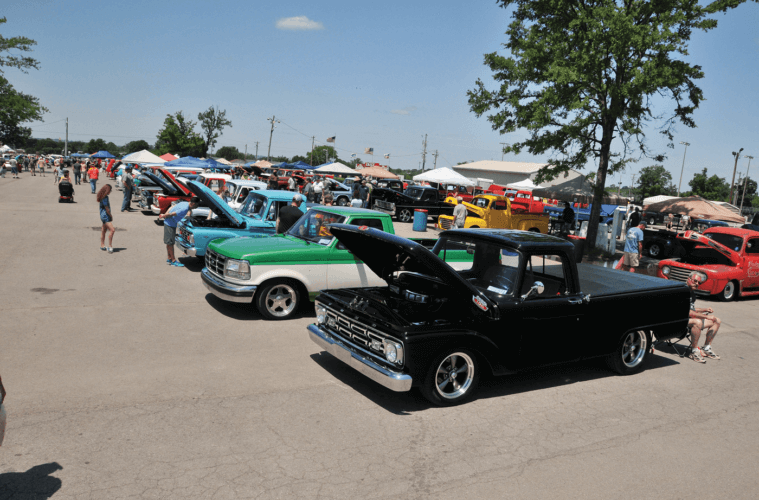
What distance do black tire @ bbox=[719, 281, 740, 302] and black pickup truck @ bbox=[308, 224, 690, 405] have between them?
7.44 meters

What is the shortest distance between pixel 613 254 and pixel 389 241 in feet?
57.2

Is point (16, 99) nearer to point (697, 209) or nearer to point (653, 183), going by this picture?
point (697, 209)

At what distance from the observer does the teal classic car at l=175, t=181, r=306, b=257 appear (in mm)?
10570

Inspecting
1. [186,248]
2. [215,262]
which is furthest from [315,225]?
[186,248]

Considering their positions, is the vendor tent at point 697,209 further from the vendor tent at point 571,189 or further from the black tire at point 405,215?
the black tire at point 405,215

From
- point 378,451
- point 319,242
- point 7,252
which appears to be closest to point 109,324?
point 319,242

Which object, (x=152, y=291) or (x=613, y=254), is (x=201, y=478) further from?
(x=613, y=254)

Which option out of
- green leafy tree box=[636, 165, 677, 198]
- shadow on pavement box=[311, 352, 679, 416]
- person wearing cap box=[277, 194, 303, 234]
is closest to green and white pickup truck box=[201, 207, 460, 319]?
shadow on pavement box=[311, 352, 679, 416]

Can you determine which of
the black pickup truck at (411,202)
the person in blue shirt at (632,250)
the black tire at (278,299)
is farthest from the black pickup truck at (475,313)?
the black pickup truck at (411,202)

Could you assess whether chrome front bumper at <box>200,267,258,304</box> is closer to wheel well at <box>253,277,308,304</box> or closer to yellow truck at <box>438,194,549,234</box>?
wheel well at <box>253,277,308,304</box>

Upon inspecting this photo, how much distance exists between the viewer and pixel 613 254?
2008 cm

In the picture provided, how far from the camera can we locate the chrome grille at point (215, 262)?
794 cm

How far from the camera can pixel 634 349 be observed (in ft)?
22.5

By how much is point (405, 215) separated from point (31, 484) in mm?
23323
